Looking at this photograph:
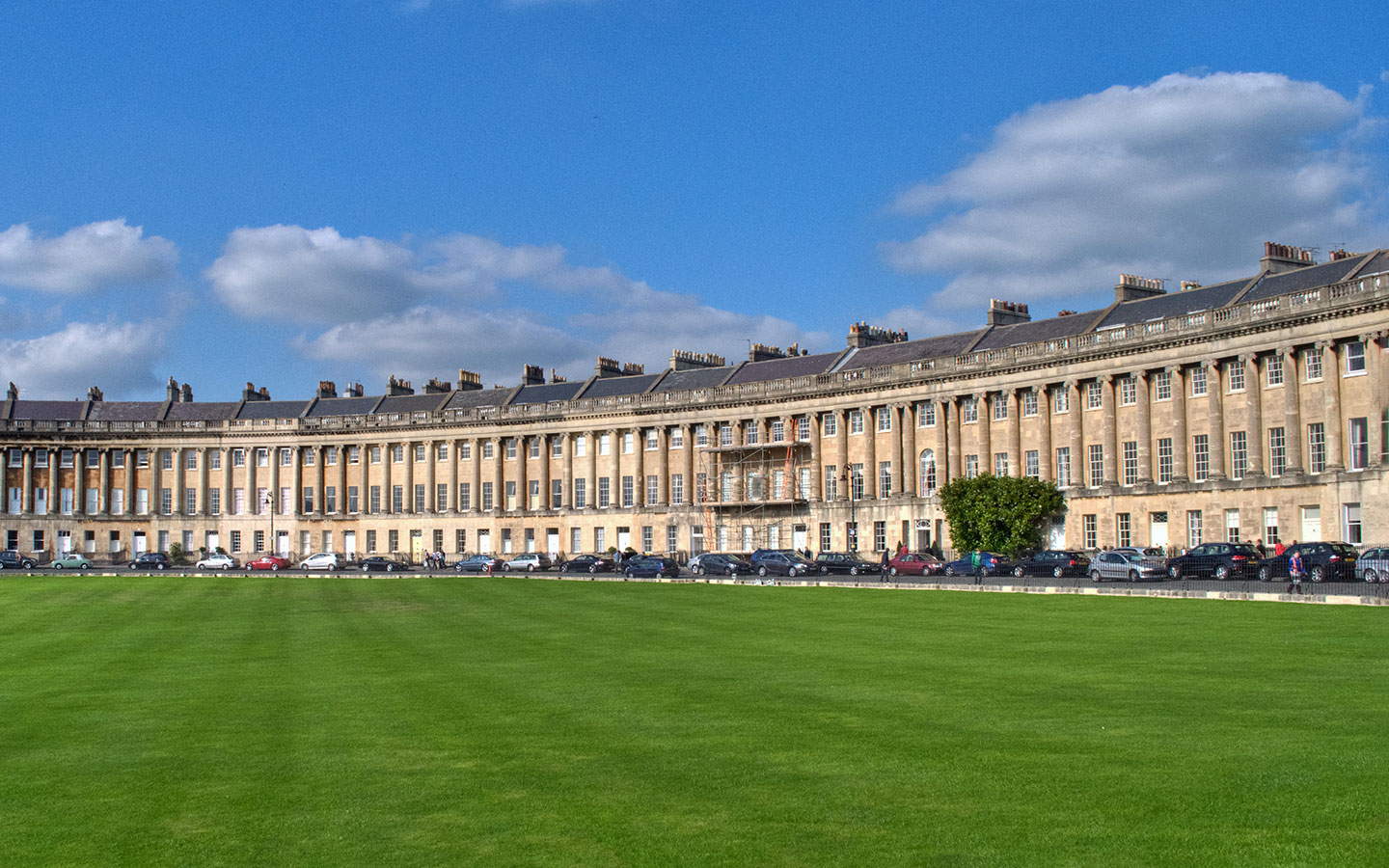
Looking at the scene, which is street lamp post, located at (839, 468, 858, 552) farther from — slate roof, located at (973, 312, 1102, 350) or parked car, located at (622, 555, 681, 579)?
parked car, located at (622, 555, 681, 579)

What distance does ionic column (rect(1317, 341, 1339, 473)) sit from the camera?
5734 centimetres

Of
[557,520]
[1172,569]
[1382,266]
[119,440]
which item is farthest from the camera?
[119,440]

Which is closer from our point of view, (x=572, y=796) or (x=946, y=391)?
(x=572, y=796)

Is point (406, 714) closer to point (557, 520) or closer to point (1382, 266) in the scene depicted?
point (1382, 266)

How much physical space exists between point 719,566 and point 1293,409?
93.2 ft

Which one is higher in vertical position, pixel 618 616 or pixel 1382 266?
pixel 1382 266

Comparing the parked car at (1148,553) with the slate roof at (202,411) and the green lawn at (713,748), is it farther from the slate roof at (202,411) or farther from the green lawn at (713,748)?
the slate roof at (202,411)

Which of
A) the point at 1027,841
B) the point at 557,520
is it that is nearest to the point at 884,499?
the point at 557,520

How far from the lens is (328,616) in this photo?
118 ft

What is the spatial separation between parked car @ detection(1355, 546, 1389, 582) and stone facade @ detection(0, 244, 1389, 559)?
12680 mm

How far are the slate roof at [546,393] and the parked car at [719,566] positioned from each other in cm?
3749

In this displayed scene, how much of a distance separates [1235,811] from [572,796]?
5680mm

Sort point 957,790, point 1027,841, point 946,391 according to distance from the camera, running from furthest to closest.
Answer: point 946,391 → point 957,790 → point 1027,841

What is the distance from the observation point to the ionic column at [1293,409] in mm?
59375
